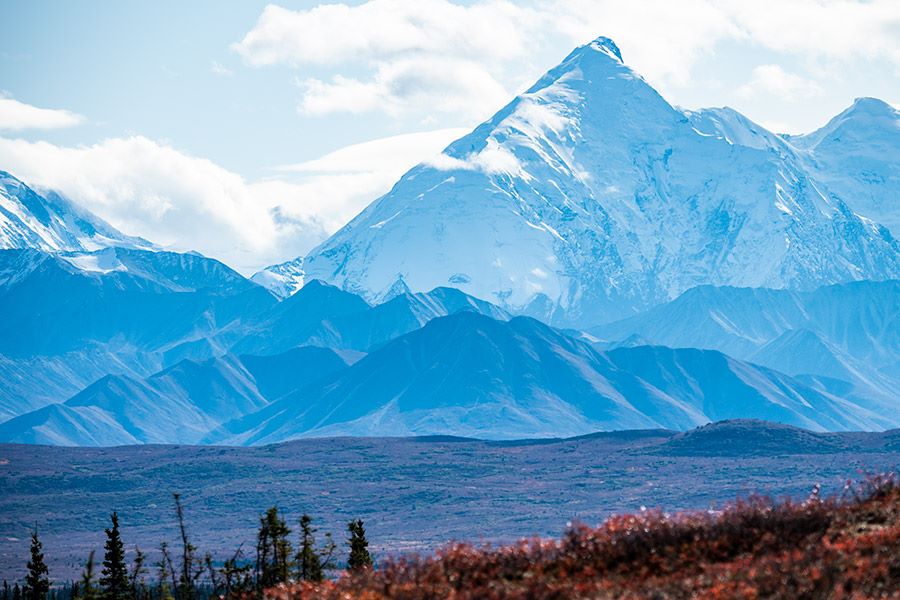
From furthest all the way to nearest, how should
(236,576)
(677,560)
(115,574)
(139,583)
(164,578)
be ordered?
(139,583) < (164,578) < (115,574) < (236,576) < (677,560)

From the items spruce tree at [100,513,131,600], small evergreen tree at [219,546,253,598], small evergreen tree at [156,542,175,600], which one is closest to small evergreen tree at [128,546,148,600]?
spruce tree at [100,513,131,600]

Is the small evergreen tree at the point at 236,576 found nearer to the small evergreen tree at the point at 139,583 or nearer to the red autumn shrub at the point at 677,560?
the small evergreen tree at the point at 139,583

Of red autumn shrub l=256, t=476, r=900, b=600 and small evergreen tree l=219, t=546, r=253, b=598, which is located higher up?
red autumn shrub l=256, t=476, r=900, b=600

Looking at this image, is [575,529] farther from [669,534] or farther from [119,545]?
[119,545]

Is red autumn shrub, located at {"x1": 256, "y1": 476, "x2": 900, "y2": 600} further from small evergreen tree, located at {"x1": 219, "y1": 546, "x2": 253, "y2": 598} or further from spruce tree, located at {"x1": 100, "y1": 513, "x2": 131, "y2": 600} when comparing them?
spruce tree, located at {"x1": 100, "y1": 513, "x2": 131, "y2": 600}

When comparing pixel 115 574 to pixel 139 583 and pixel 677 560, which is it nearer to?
pixel 139 583

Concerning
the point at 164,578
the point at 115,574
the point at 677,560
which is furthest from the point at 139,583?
the point at 677,560

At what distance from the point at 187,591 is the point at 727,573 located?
148ft

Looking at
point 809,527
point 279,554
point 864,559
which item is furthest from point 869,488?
point 279,554

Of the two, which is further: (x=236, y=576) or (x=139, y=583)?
(x=139, y=583)

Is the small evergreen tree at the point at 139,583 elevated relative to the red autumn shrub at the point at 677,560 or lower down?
lower down

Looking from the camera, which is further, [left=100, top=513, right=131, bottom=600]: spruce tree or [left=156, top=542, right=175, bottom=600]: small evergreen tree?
[left=156, top=542, right=175, bottom=600]: small evergreen tree

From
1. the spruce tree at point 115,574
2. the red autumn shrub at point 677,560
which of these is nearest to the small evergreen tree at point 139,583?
the spruce tree at point 115,574

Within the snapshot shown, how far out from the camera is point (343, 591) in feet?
81.1
